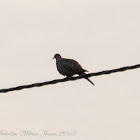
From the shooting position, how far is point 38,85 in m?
8.83

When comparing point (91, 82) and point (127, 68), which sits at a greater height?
point (127, 68)

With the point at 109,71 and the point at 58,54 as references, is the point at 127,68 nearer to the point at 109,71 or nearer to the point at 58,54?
the point at 109,71

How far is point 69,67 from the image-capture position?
12.9 meters

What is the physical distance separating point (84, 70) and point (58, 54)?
282 centimetres

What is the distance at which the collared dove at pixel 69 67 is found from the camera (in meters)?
12.4

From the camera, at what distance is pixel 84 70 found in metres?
12.1

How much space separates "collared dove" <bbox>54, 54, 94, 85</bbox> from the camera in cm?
1241

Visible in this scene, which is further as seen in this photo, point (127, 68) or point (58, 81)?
point (58, 81)

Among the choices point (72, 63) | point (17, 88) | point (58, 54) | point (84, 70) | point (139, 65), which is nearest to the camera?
point (139, 65)

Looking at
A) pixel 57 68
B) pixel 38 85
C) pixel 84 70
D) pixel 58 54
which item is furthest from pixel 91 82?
pixel 38 85

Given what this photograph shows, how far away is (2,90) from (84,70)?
3.48 metres

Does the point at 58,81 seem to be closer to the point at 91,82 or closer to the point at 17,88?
the point at 17,88

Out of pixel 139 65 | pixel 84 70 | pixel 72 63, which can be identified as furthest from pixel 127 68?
pixel 72 63

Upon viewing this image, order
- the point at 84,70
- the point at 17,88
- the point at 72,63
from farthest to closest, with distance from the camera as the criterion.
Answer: the point at 72,63 < the point at 84,70 < the point at 17,88
